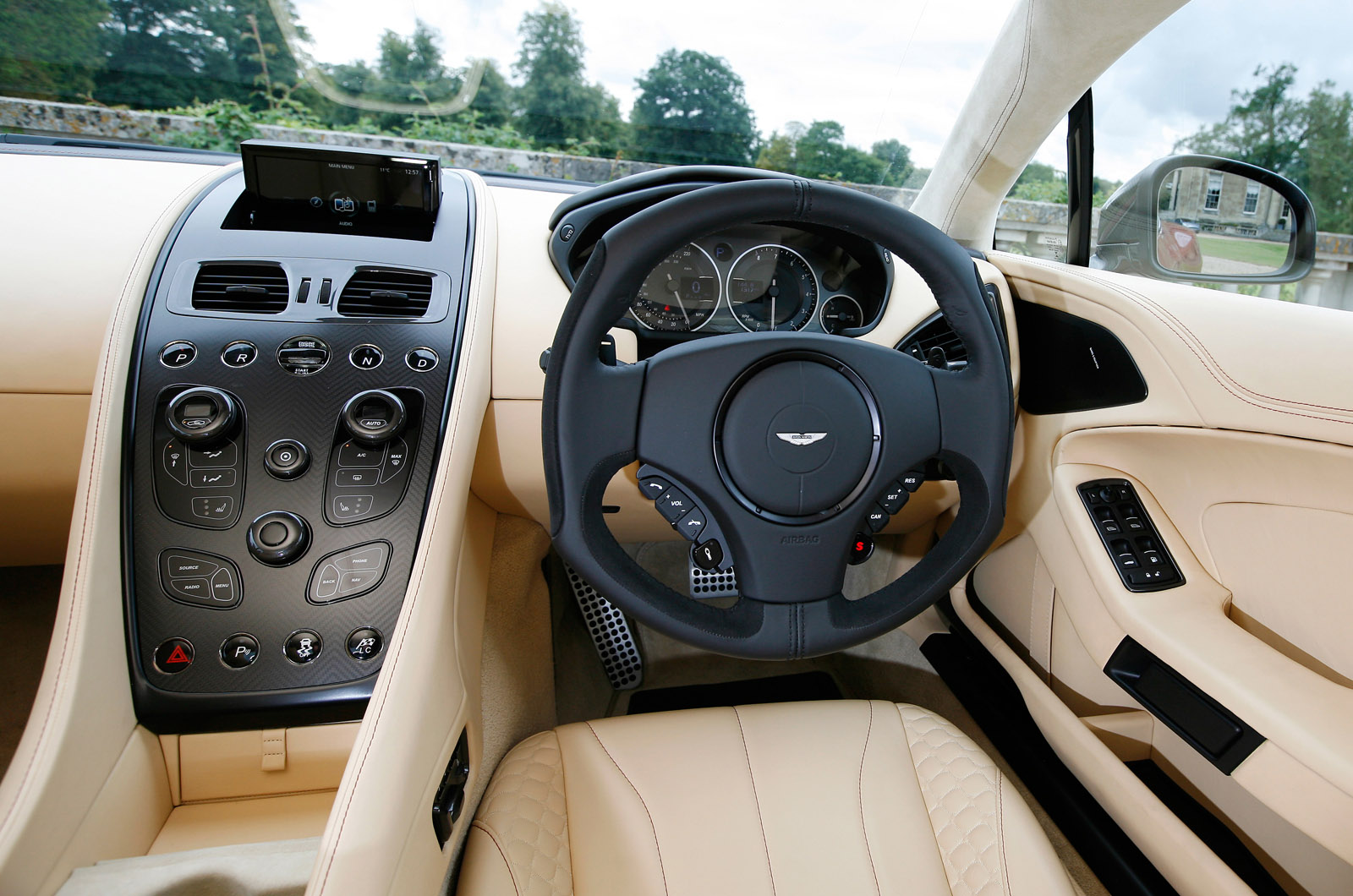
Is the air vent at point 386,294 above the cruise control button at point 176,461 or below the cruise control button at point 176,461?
above

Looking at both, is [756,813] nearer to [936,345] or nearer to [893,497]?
[893,497]

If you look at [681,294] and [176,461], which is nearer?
[176,461]

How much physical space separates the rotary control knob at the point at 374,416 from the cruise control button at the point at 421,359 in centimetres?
5

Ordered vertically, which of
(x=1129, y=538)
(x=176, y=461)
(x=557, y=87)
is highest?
(x=557, y=87)

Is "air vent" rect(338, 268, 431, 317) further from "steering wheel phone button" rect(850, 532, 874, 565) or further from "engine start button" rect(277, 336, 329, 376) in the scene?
"steering wheel phone button" rect(850, 532, 874, 565)

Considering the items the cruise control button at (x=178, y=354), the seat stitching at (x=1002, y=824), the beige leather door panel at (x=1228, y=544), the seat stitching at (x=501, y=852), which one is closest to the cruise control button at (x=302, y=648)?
the seat stitching at (x=501, y=852)

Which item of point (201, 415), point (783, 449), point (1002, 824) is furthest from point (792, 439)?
point (201, 415)

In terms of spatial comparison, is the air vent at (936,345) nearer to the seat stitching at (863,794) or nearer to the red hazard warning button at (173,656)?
the seat stitching at (863,794)

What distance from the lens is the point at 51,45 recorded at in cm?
122

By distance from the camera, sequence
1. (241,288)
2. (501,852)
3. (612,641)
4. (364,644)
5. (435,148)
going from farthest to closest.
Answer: (612,641)
(435,148)
(241,288)
(364,644)
(501,852)

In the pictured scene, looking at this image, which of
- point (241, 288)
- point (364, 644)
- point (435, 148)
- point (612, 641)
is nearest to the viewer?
point (364, 644)

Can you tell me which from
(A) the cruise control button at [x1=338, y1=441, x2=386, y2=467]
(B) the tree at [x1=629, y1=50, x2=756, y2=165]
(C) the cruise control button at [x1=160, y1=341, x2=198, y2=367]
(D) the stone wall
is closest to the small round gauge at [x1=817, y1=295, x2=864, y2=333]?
(D) the stone wall

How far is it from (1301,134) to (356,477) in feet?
5.54

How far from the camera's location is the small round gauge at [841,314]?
1.34 m
